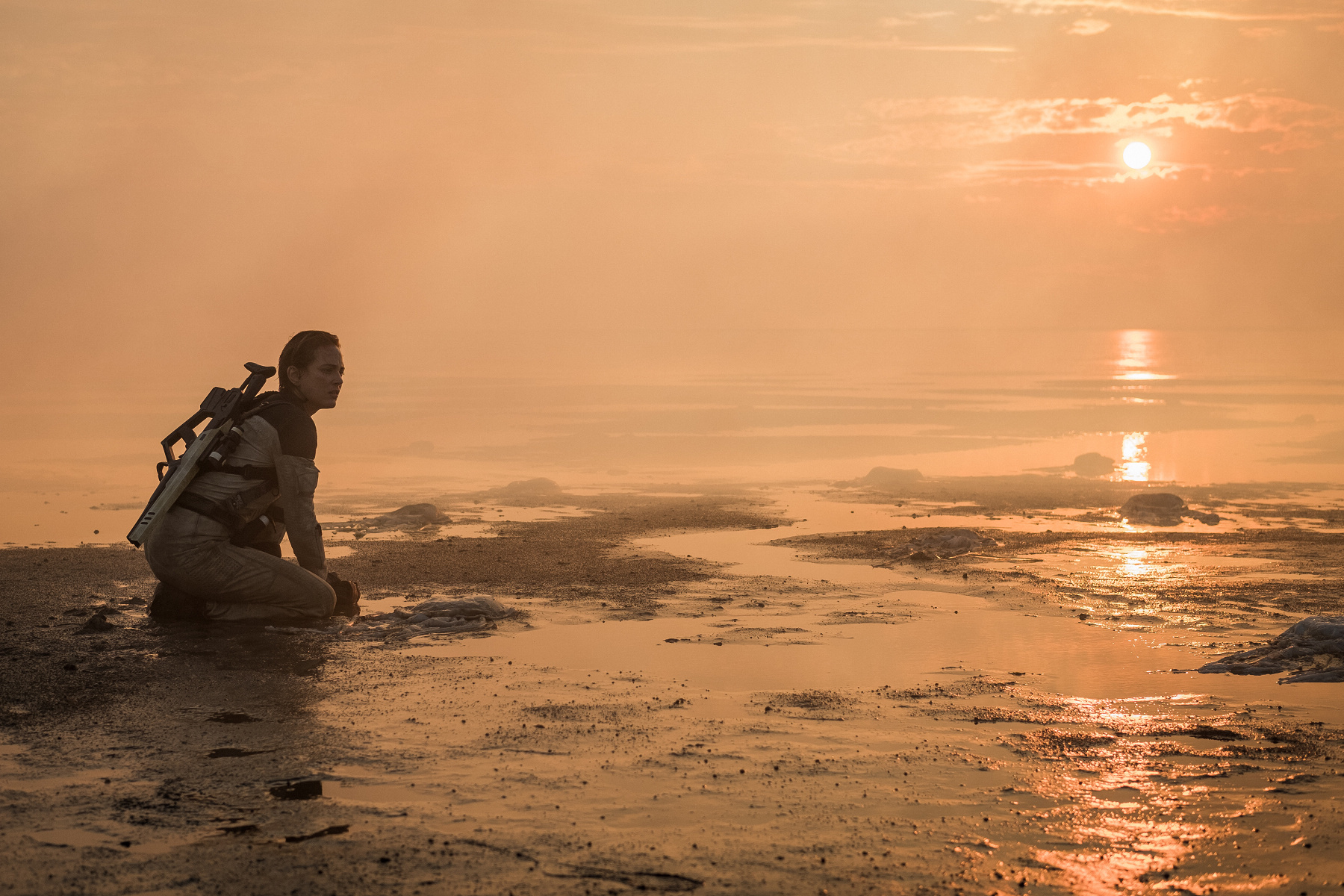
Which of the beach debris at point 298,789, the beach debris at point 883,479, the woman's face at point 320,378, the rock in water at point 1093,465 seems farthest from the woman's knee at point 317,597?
the rock in water at point 1093,465

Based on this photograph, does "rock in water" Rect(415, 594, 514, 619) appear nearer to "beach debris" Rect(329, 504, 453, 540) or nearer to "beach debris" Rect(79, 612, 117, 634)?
"beach debris" Rect(79, 612, 117, 634)

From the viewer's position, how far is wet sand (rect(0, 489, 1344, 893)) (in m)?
3.50

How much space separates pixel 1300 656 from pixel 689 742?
350 cm

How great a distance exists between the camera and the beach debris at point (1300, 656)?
5.95 metres

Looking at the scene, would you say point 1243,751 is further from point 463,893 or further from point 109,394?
point 109,394

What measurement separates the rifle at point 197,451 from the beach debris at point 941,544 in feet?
17.9

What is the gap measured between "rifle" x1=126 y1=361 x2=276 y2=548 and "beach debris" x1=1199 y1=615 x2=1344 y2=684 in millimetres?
5553

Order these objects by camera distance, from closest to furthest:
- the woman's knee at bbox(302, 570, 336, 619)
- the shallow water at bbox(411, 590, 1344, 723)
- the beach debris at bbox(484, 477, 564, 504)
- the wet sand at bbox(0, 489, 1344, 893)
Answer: the wet sand at bbox(0, 489, 1344, 893) < the shallow water at bbox(411, 590, 1344, 723) < the woman's knee at bbox(302, 570, 336, 619) < the beach debris at bbox(484, 477, 564, 504)

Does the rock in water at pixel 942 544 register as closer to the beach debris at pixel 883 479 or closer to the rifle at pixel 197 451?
the beach debris at pixel 883 479

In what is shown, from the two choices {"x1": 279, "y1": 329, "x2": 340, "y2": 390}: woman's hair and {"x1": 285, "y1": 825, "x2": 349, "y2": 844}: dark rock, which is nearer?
{"x1": 285, "y1": 825, "x2": 349, "y2": 844}: dark rock

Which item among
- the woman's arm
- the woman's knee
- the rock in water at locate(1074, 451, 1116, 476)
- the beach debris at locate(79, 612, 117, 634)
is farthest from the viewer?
the rock in water at locate(1074, 451, 1116, 476)

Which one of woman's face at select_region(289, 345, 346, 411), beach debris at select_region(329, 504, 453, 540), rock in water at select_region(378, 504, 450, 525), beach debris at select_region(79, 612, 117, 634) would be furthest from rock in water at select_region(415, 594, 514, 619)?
rock in water at select_region(378, 504, 450, 525)

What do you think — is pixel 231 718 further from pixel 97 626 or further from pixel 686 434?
pixel 686 434

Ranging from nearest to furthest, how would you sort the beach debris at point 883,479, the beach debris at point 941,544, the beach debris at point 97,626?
the beach debris at point 97,626
the beach debris at point 941,544
the beach debris at point 883,479
